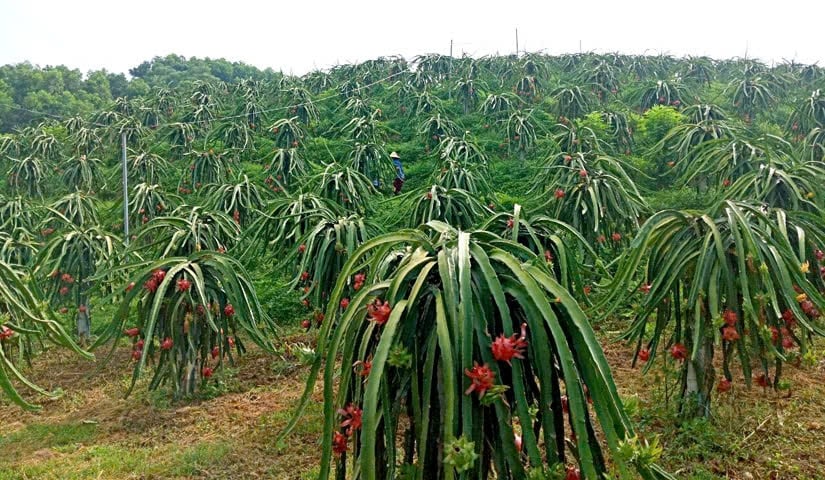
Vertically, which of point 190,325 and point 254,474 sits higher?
point 190,325

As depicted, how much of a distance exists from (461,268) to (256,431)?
2535mm

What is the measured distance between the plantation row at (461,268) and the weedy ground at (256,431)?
0.57 ft

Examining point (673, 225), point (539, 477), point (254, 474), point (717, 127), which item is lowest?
point (254, 474)

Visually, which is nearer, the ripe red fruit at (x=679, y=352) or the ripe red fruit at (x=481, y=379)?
the ripe red fruit at (x=481, y=379)

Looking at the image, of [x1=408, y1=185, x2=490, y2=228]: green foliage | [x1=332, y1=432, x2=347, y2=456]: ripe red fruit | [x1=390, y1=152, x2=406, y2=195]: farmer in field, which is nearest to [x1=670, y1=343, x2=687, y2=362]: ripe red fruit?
[x1=332, y1=432, x2=347, y2=456]: ripe red fruit

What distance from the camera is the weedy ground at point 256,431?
2979 mm

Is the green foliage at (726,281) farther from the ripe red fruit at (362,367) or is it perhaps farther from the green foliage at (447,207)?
the green foliage at (447,207)

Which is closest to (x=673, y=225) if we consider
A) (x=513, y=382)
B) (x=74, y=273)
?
(x=513, y=382)

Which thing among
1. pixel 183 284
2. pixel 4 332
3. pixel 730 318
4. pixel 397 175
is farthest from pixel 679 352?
pixel 397 175

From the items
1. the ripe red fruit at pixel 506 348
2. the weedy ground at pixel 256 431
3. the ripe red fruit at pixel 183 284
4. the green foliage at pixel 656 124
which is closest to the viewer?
the ripe red fruit at pixel 506 348

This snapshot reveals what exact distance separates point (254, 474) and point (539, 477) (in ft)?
6.94

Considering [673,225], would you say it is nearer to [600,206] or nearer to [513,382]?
[513,382]

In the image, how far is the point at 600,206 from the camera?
205 inches

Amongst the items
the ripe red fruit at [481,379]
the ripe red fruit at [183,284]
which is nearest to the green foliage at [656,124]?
the ripe red fruit at [183,284]
